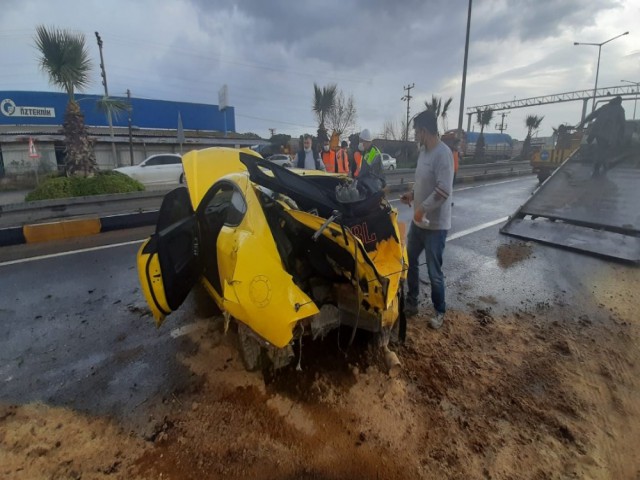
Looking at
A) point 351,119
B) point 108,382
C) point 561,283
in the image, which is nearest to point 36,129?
point 351,119

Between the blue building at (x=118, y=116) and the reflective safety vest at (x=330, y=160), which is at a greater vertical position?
the blue building at (x=118, y=116)

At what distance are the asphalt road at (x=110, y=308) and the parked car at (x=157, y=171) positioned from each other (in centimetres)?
790

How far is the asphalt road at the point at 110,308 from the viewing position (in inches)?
106

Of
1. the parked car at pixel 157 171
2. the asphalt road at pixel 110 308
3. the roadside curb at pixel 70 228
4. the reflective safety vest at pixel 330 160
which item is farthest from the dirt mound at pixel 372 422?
the parked car at pixel 157 171

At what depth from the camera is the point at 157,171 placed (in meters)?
14.4

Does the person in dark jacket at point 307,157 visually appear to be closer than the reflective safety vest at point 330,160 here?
Yes

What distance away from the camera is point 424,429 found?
229 centimetres

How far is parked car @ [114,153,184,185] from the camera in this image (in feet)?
46.2

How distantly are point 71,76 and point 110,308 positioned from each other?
36.7 feet

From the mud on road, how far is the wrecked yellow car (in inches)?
15.1

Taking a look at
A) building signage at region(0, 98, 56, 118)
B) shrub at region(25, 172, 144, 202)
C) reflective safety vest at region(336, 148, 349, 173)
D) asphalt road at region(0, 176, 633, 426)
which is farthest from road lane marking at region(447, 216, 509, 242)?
building signage at region(0, 98, 56, 118)

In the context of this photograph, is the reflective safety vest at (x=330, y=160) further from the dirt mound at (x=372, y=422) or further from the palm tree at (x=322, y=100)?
the palm tree at (x=322, y=100)

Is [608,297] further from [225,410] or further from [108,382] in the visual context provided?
[108,382]

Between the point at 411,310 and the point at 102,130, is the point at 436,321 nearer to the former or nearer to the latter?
the point at 411,310
